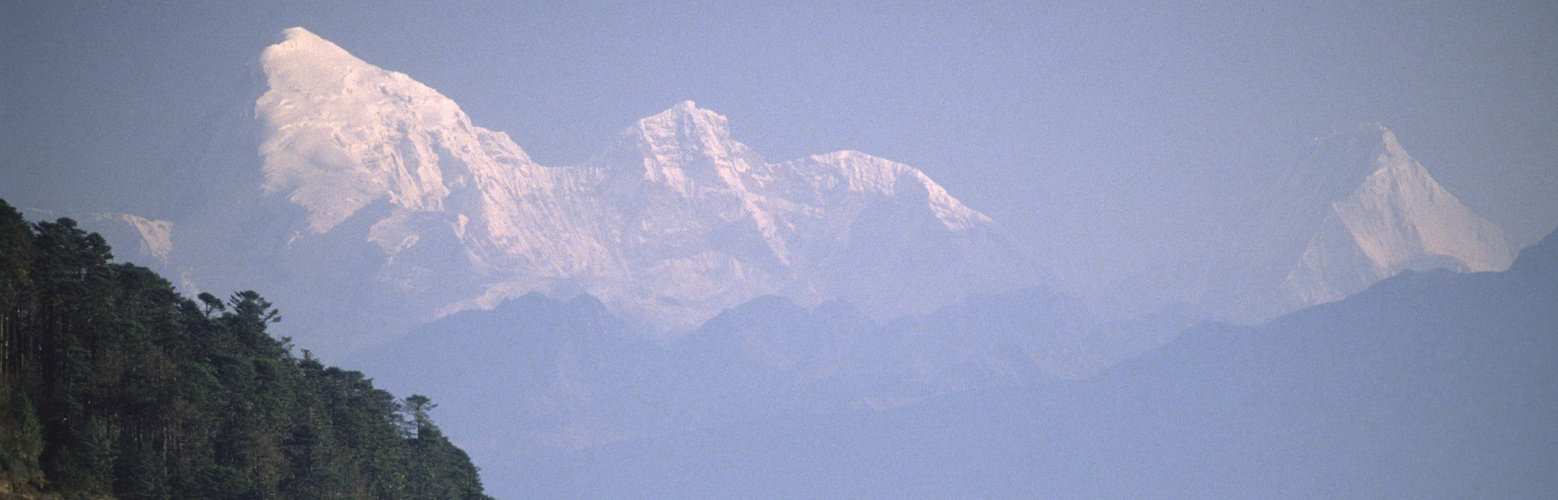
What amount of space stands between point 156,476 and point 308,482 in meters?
17.4

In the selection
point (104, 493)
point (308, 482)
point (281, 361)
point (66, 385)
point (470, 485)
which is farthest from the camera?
point (470, 485)

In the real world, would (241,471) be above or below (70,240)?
below

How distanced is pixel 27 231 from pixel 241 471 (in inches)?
732

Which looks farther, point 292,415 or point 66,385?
point 292,415

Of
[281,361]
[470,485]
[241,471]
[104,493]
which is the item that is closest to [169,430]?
[241,471]

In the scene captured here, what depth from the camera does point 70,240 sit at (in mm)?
85812

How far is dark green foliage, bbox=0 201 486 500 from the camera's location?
72500mm

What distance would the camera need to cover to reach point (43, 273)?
78.1m

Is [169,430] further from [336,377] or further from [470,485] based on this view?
[470,485]

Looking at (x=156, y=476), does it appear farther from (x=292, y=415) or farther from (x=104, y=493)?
(x=292, y=415)

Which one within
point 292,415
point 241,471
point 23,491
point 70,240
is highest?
point 70,240

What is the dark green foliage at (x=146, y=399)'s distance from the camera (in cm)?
7250

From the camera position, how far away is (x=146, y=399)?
82375mm

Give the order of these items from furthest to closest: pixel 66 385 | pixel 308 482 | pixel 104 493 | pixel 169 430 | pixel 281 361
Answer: pixel 281 361, pixel 308 482, pixel 169 430, pixel 66 385, pixel 104 493
